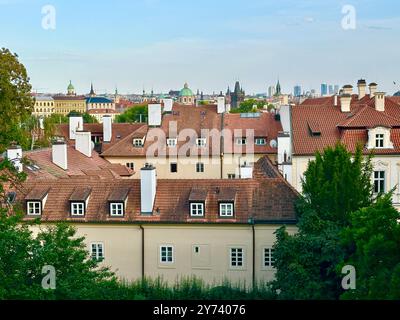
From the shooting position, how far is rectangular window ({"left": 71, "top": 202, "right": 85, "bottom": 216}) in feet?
57.6

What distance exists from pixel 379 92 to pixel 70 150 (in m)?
14.2

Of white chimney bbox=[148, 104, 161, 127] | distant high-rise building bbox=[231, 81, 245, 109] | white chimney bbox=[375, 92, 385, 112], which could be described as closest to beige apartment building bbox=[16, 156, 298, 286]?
white chimney bbox=[375, 92, 385, 112]

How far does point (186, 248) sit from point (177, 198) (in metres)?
1.65

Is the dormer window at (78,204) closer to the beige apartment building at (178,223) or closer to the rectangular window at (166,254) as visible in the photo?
the beige apartment building at (178,223)

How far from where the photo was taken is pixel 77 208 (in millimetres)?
17609

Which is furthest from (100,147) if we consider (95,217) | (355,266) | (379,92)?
(355,266)

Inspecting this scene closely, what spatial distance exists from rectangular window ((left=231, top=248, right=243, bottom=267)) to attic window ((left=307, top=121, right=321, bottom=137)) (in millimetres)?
11103

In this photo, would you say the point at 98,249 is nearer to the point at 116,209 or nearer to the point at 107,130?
the point at 116,209

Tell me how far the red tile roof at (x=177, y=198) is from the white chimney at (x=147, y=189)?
18 centimetres

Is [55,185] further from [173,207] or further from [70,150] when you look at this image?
[70,150]

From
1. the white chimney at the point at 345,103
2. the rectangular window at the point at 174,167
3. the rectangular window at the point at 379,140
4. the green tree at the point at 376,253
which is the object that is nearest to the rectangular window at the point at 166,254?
the green tree at the point at 376,253

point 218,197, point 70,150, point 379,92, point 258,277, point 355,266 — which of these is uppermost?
point 379,92

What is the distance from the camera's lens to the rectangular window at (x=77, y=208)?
1756cm
